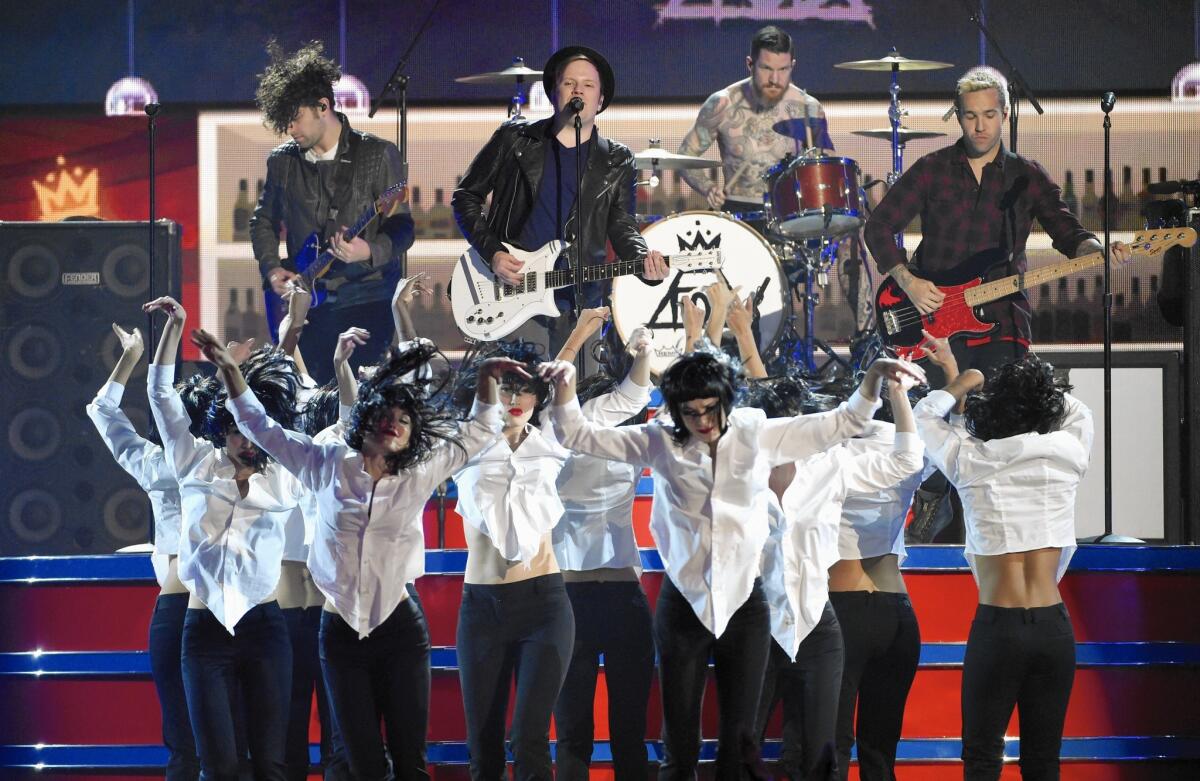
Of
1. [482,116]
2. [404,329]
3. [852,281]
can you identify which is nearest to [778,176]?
[852,281]

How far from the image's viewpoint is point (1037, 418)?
15.3ft

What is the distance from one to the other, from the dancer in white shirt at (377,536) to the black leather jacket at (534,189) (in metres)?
1.86

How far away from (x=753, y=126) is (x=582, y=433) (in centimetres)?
339

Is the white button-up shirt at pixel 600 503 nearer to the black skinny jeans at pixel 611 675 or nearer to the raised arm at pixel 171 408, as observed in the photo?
the black skinny jeans at pixel 611 675

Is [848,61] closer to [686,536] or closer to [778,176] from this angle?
[778,176]

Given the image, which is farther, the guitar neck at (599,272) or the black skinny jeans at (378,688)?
the guitar neck at (599,272)

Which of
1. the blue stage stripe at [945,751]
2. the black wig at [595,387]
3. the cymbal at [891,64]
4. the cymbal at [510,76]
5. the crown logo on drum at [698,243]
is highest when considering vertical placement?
the cymbal at [891,64]

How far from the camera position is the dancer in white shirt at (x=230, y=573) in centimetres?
442

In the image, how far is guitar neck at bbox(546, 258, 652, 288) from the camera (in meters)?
Answer: 5.94

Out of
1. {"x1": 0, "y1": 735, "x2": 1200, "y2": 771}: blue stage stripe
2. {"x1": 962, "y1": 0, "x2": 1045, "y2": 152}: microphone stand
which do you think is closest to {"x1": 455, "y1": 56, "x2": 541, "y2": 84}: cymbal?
{"x1": 962, "y1": 0, "x2": 1045, "y2": 152}: microphone stand

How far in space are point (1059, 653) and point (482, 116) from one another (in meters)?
4.73

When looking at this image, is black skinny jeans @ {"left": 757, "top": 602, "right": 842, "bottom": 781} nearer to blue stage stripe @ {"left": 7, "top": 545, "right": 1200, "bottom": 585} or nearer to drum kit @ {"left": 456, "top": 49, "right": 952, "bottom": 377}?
blue stage stripe @ {"left": 7, "top": 545, "right": 1200, "bottom": 585}

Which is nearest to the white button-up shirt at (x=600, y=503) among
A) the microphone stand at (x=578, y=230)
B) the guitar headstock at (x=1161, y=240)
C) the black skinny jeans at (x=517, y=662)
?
the black skinny jeans at (x=517, y=662)

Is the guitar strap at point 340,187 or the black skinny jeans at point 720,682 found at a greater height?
the guitar strap at point 340,187
